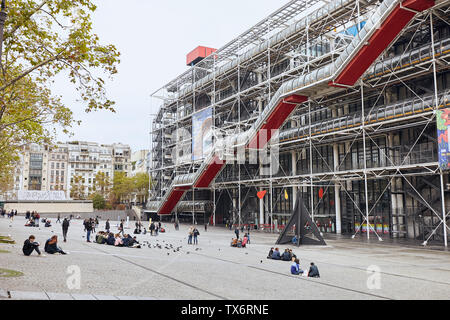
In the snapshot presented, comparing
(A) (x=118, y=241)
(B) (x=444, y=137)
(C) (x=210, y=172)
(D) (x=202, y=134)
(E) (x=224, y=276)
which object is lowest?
(E) (x=224, y=276)

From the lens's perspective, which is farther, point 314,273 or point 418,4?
point 418,4

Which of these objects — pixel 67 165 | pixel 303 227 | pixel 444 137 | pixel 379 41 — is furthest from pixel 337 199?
pixel 67 165

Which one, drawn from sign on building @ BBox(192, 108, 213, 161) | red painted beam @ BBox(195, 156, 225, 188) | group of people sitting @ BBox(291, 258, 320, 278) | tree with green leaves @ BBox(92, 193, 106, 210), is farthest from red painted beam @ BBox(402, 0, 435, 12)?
tree with green leaves @ BBox(92, 193, 106, 210)

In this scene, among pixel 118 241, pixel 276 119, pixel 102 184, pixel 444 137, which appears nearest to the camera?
pixel 444 137

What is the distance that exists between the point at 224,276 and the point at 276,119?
68.9ft

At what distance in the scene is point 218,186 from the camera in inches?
1596

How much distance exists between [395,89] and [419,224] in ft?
30.1

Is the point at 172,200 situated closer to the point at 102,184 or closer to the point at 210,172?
the point at 210,172

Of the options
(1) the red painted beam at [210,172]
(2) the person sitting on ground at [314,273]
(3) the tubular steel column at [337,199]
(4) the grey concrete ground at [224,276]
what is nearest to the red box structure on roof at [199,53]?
(1) the red painted beam at [210,172]

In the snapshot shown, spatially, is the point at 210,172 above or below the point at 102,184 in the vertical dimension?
below

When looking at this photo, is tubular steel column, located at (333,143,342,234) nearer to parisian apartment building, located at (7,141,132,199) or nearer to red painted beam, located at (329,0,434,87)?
red painted beam, located at (329,0,434,87)

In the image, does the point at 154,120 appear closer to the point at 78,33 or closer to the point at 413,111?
→ the point at 413,111

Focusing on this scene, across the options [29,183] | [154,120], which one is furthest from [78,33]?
[29,183]

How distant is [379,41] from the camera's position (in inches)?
905
